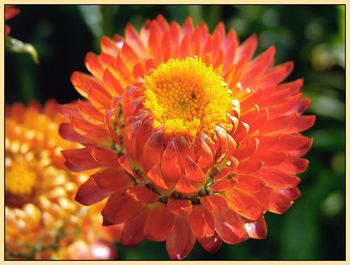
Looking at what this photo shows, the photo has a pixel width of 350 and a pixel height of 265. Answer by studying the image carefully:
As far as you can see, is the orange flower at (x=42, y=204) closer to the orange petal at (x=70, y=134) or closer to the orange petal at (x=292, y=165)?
the orange petal at (x=70, y=134)

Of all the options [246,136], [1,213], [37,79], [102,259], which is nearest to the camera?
[246,136]

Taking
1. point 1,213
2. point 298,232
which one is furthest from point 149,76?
point 298,232

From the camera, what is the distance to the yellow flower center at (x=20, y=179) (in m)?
2.68

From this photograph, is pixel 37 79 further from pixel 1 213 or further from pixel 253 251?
pixel 253 251

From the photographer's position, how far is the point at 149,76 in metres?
2.27

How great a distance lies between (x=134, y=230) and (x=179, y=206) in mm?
195

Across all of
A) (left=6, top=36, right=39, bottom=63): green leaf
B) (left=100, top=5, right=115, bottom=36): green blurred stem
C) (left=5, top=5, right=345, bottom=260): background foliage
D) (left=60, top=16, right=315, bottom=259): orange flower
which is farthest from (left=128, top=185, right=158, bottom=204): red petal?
(left=100, top=5, right=115, bottom=36): green blurred stem

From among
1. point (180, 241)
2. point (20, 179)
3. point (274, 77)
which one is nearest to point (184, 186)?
point (180, 241)

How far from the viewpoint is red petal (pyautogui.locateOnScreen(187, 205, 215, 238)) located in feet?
6.81

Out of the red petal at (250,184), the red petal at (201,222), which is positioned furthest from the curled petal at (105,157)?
the red petal at (250,184)

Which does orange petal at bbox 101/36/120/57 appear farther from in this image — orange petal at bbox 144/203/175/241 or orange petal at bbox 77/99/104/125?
orange petal at bbox 144/203/175/241

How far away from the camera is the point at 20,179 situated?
106 inches

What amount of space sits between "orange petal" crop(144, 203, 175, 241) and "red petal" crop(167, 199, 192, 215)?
8 cm

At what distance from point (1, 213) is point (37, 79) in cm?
116
